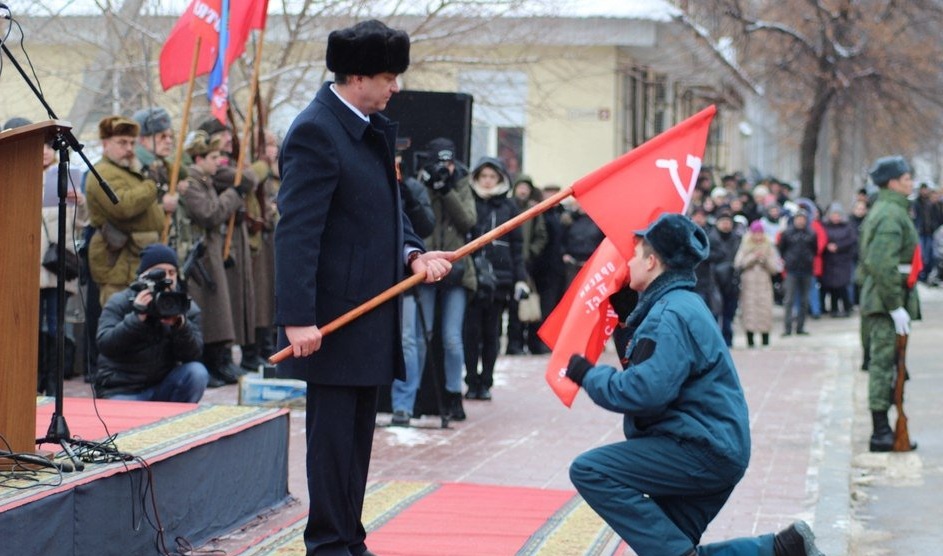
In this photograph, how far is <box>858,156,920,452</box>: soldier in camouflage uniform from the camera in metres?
9.96

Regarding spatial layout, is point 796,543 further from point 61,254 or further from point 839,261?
point 839,261

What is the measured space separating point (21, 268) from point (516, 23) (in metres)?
12.4

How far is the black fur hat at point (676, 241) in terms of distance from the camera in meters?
5.54

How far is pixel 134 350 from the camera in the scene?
8.46m

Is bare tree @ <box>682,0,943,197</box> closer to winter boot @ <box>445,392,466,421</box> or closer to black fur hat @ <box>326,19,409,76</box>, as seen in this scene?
winter boot @ <box>445,392,466,421</box>

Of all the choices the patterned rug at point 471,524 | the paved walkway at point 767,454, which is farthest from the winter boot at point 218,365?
the patterned rug at point 471,524

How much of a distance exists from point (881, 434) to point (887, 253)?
4.29 feet

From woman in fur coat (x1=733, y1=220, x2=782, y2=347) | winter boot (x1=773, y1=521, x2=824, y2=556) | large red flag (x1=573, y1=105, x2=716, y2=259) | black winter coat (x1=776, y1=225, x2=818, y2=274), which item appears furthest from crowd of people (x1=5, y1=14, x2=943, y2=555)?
black winter coat (x1=776, y1=225, x2=818, y2=274)

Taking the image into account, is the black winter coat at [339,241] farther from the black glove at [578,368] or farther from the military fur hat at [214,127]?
the military fur hat at [214,127]

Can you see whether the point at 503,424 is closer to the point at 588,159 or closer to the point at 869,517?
the point at 869,517

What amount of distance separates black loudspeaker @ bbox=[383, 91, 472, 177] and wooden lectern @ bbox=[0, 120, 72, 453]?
5.63 meters

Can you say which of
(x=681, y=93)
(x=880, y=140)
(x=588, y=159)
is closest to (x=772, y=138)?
(x=880, y=140)

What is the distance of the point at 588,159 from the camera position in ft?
81.4

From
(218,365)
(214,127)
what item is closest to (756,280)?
(218,365)
